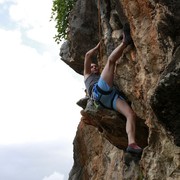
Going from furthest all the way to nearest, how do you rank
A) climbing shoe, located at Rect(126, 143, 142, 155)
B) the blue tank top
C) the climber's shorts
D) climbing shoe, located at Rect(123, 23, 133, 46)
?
the blue tank top < the climber's shorts < climbing shoe, located at Rect(123, 23, 133, 46) < climbing shoe, located at Rect(126, 143, 142, 155)

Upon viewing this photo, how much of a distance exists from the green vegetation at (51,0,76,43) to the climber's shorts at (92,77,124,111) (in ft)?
24.5

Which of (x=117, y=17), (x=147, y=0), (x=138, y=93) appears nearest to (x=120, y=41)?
(x=117, y=17)

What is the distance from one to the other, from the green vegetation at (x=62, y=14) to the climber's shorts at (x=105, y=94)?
7476 millimetres

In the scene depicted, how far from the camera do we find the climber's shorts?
11.0 meters

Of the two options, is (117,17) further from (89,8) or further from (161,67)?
(89,8)

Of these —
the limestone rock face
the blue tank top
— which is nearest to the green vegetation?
the limestone rock face

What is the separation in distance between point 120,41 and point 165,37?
9.04 feet

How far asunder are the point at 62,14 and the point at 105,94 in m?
8.02

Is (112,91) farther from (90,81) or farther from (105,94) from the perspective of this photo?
(90,81)

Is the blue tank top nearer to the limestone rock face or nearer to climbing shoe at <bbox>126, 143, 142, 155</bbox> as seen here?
the limestone rock face

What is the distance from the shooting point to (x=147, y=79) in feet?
32.6

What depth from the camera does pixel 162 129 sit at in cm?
929

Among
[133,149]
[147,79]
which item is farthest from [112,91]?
[133,149]

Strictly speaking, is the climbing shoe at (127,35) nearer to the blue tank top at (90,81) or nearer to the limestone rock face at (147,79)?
the limestone rock face at (147,79)
